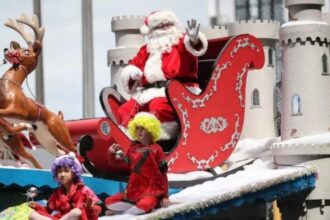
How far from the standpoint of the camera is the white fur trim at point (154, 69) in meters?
9.03

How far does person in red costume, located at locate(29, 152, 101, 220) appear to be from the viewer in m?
5.77

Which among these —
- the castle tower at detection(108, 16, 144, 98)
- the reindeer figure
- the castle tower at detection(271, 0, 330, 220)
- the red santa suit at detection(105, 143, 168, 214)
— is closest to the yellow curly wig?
the red santa suit at detection(105, 143, 168, 214)

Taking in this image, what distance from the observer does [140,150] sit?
22.8 feet

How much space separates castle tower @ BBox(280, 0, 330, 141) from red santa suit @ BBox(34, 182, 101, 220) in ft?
19.7

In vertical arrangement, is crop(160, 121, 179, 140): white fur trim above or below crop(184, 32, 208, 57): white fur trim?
below

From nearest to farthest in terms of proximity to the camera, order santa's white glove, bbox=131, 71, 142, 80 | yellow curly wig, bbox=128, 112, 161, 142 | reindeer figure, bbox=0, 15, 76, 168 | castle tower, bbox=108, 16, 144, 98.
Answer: yellow curly wig, bbox=128, 112, 161, 142, reindeer figure, bbox=0, 15, 76, 168, santa's white glove, bbox=131, 71, 142, 80, castle tower, bbox=108, 16, 144, 98

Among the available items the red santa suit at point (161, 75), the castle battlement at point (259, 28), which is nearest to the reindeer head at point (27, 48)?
the red santa suit at point (161, 75)

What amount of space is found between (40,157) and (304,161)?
3.00 m

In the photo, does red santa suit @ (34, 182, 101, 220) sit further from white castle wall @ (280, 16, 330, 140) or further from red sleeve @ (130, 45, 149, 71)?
white castle wall @ (280, 16, 330, 140)

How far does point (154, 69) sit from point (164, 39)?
36 cm

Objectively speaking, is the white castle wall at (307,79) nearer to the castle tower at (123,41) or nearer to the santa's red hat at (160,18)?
the santa's red hat at (160,18)

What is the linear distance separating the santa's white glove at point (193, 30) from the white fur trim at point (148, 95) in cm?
56

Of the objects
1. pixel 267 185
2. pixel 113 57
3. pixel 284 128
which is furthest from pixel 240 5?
pixel 267 185

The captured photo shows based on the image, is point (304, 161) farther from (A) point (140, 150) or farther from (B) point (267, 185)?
(A) point (140, 150)
